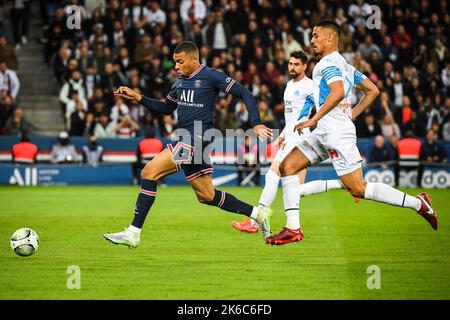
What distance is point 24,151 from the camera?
22.2 metres

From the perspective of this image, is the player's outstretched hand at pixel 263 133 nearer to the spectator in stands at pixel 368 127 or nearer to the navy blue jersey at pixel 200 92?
the navy blue jersey at pixel 200 92

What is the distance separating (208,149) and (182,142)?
0.45m

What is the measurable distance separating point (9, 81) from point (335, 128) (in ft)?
52.6

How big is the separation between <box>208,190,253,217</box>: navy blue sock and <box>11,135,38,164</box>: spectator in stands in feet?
42.5

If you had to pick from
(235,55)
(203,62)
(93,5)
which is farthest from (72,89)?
(235,55)

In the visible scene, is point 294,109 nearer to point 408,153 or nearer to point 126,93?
point 126,93

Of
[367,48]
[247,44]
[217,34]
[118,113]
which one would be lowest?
[118,113]

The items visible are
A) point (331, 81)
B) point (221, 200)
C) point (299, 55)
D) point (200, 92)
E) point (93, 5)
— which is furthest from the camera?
point (93, 5)

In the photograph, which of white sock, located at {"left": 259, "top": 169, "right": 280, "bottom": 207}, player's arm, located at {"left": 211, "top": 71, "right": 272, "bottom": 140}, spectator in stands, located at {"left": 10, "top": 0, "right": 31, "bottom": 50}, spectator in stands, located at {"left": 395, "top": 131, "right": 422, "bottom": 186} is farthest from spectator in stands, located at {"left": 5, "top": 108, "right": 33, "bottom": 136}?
player's arm, located at {"left": 211, "top": 71, "right": 272, "bottom": 140}

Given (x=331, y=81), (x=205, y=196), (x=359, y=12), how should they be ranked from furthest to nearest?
(x=359, y=12) → (x=205, y=196) → (x=331, y=81)

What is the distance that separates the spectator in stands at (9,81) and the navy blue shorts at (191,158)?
14.8m

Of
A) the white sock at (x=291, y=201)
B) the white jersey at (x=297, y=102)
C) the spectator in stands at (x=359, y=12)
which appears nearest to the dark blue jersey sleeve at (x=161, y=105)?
the white sock at (x=291, y=201)

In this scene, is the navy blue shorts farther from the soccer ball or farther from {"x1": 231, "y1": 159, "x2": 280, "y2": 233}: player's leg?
the soccer ball

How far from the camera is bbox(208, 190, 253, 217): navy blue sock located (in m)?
10.3
